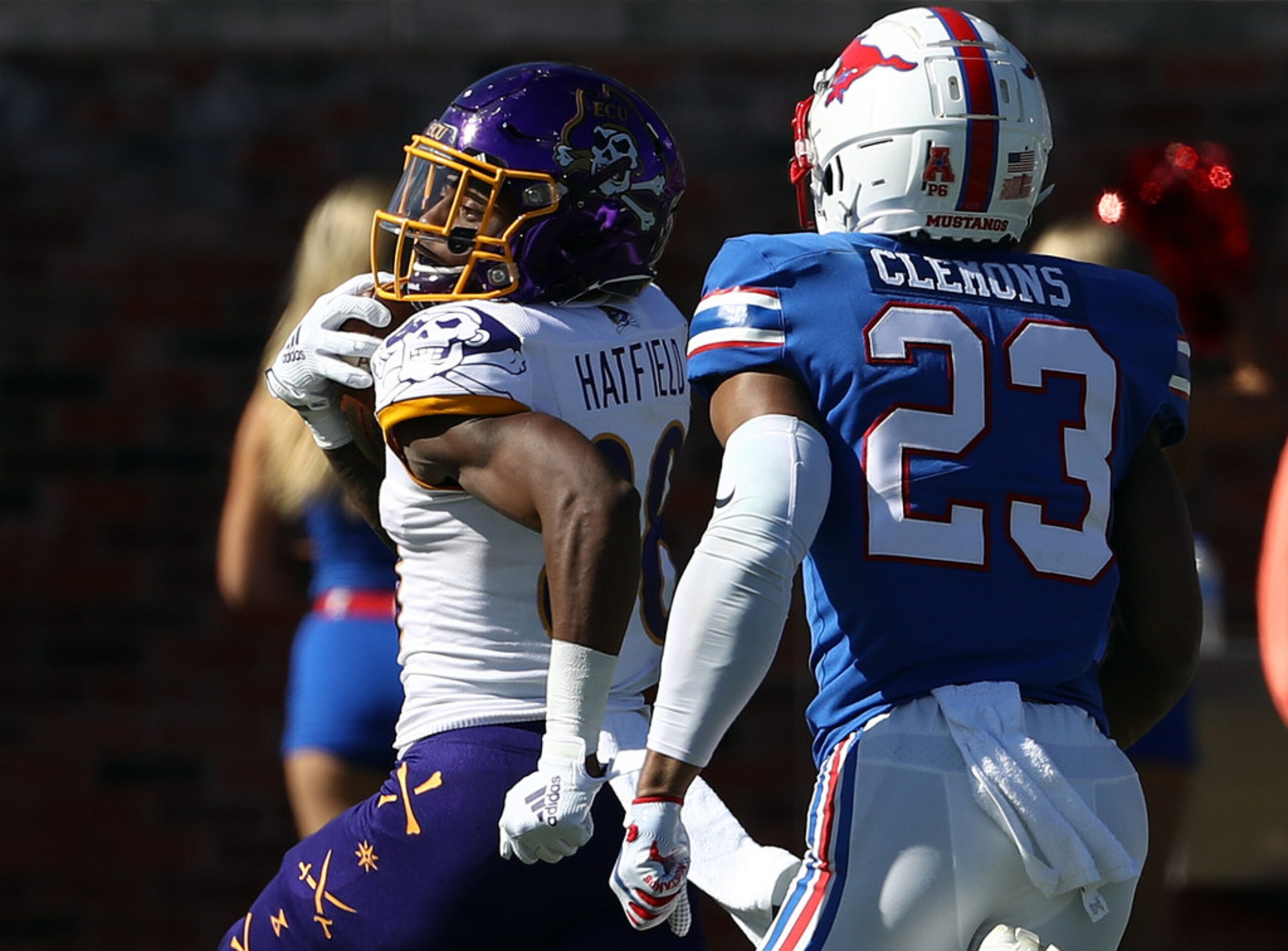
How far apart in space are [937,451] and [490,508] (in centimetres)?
65

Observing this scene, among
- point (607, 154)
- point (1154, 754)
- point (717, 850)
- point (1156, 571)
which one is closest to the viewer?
point (1156, 571)

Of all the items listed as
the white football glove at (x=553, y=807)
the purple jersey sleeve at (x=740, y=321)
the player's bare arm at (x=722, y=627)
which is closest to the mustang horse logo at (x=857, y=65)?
the purple jersey sleeve at (x=740, y=321)

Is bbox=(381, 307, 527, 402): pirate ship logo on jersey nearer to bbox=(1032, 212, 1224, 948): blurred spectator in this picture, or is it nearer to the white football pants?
the white football pants

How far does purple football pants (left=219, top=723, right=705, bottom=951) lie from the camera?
2.97 metres

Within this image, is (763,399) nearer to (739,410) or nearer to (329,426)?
(739,410)

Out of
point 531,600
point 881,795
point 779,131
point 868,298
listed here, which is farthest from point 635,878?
point 779,131

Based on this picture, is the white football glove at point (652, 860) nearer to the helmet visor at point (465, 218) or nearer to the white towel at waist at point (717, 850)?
the white towel at waist at point (717, 850)

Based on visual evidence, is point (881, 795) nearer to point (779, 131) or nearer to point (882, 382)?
point (882, 382)

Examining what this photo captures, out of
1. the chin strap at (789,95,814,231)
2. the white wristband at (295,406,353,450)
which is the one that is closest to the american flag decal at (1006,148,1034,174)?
the chin strap at (789,95,814,231)

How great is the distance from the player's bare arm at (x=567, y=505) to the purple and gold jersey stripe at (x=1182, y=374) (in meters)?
0.74

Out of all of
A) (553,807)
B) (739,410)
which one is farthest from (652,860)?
(739,410)

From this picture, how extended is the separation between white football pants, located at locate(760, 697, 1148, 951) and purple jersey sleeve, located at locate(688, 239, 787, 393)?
18.9 inches

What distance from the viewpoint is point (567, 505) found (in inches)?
114

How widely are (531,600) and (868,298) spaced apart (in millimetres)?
660
